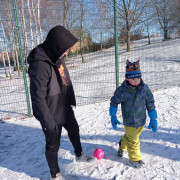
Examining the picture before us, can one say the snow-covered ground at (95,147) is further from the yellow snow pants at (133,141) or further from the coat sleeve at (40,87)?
the coat sleeve at (40,87)

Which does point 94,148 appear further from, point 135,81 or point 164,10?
point 164,10

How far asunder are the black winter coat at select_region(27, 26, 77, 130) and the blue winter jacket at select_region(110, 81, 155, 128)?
2.45ft

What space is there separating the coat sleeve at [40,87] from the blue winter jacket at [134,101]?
0.90 meters

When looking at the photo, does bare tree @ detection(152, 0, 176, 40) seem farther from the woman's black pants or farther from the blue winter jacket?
the woman's black pants

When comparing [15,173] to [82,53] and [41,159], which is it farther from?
[82,53]

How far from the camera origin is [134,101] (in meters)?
2.13

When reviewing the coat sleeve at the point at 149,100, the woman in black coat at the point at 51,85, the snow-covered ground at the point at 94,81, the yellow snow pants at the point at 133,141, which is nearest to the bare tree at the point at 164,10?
the snow-covered ground at the point at 94,81

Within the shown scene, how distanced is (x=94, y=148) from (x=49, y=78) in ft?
5.38

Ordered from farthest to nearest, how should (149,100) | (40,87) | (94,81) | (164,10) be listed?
(94,81) → (164,10) → (149,100) → (40,87)

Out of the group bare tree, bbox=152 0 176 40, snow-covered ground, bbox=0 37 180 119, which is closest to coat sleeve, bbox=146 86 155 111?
snow-covered ground, bbox=0 37 180 119

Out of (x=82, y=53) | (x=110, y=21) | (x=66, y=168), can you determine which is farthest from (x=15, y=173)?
(x=110, y=21)

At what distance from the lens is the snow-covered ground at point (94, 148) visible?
2262 millimetres

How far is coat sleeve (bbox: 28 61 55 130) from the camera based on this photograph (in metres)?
1.71

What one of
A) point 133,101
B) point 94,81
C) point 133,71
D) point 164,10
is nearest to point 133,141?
point 133,101
